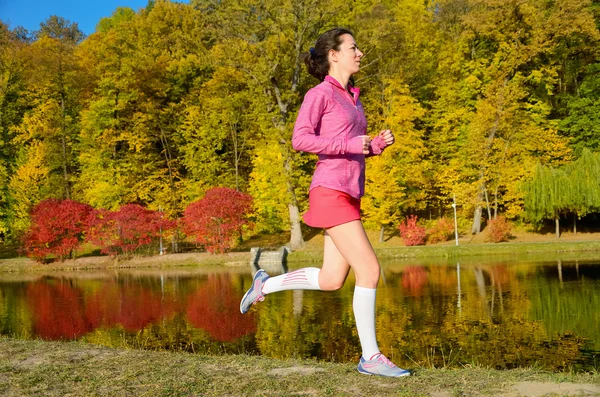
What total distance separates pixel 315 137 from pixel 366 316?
128cm

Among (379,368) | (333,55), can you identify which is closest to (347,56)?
(333,55)

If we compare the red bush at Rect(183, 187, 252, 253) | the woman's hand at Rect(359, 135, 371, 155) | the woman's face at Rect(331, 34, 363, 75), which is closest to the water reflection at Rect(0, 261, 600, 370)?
the woman's hand at Rect(359, 135, 371, 155)

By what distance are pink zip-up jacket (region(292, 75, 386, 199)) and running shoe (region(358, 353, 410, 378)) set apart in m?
1.11

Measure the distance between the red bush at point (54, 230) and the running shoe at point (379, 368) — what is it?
2780 cm

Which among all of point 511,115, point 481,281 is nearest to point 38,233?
point 481,281

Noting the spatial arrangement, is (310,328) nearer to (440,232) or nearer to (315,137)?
(315,137)

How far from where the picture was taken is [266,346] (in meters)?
9.17

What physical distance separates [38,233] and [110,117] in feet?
29.7

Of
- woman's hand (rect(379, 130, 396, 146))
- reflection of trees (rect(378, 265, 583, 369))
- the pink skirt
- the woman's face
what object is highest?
the woman's face

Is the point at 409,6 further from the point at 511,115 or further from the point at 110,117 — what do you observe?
the point at 110,117

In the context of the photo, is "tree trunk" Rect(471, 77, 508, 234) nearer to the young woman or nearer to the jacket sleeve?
the young woman

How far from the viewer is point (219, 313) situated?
12875 mm

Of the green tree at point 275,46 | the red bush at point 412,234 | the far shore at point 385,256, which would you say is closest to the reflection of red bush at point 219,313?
the far shore at point 385,256

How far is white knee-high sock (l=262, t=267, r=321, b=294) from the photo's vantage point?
4.66 meters
